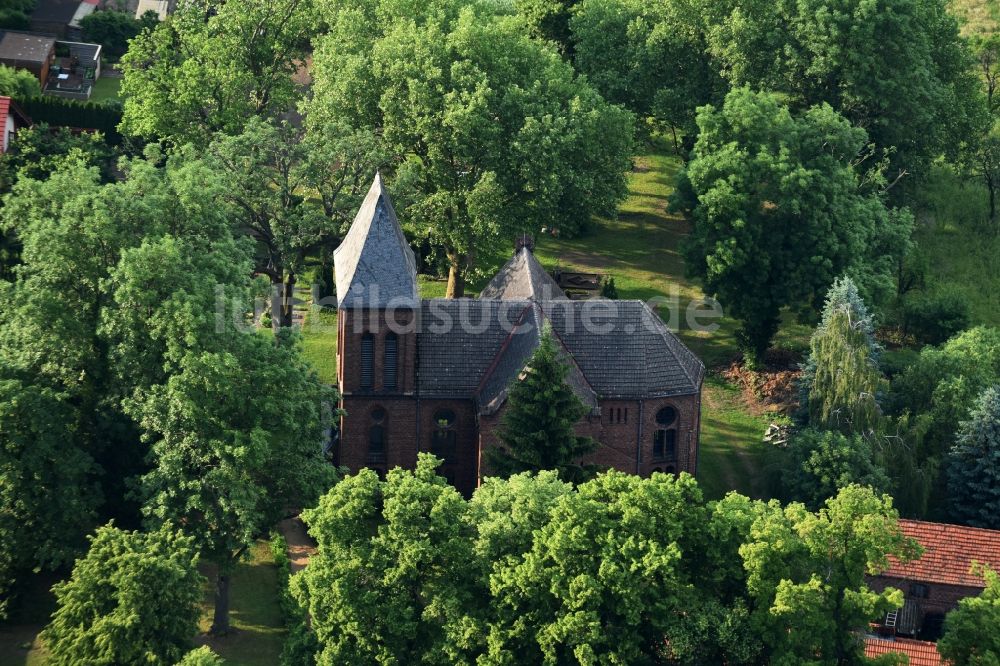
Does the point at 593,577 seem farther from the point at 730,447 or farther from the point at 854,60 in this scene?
the point at 854,60

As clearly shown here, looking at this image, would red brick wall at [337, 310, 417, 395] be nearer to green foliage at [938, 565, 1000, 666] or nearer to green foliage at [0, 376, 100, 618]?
green foliage at [0, 376, 100, 618]

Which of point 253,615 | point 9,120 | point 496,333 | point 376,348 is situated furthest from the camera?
point 9,120

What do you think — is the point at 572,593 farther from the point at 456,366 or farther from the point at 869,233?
the point at 869,233

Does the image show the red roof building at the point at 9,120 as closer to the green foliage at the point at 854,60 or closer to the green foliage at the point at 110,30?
the green foliage at the point at 110,30

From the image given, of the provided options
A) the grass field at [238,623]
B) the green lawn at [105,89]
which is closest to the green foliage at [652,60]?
the green lawn at [105,89]

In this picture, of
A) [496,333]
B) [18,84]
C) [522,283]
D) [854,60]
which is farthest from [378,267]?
[18,84]

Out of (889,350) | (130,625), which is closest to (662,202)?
(889,350)
